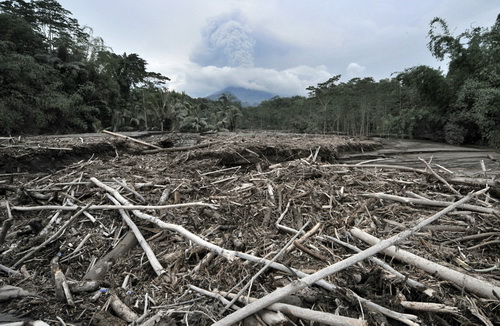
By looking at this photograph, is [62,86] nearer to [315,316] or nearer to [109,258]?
[109,258]

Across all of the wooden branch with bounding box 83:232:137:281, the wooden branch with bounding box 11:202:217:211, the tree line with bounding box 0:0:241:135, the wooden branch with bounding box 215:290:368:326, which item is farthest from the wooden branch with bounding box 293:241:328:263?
the tree line with bounding box 0:0:241:135

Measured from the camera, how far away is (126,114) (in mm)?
24719

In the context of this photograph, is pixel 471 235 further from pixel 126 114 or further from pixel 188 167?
pixel 126 114

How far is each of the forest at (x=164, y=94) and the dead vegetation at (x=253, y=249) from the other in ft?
44.0

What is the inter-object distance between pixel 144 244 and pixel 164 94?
24.1 m

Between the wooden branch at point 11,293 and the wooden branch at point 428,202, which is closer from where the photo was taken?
the wooden branch at point 11,293

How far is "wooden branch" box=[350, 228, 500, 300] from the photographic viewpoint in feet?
4.40

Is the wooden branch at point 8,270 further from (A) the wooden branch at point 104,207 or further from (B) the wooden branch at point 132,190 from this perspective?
(B) the wooden branch at point 132,190

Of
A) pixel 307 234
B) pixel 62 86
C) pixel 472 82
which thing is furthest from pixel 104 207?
pixel 62 86

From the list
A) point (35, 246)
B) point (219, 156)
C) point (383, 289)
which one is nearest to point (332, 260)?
point (383, 289)

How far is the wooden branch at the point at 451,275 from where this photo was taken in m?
1.34

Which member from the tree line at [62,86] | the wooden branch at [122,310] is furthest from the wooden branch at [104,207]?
the tree line at [62,86]

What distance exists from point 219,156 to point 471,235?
3.38m

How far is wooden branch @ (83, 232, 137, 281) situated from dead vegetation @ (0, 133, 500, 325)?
0.01 metres
